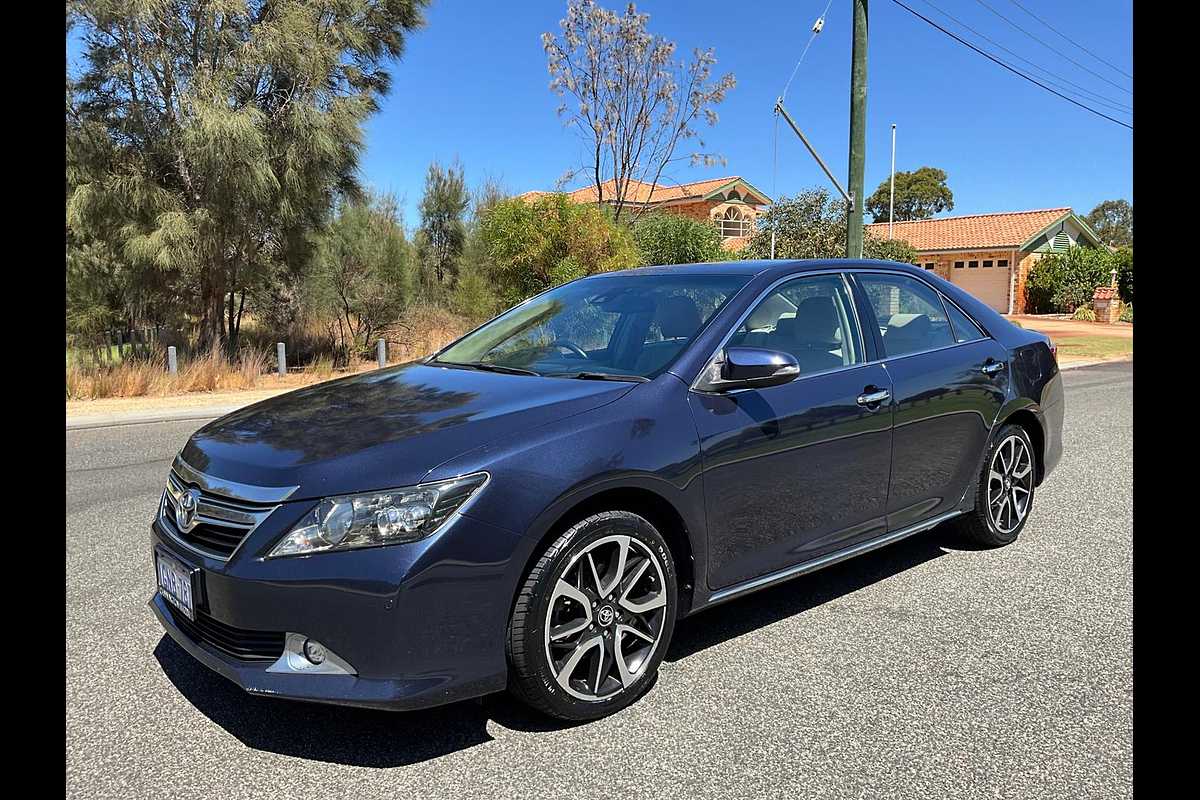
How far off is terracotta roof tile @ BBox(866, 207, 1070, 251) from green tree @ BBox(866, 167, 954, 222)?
2838 centimetres

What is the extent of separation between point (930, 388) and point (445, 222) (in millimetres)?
25822

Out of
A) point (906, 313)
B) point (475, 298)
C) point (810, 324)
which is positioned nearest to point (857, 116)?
point (906, 313)

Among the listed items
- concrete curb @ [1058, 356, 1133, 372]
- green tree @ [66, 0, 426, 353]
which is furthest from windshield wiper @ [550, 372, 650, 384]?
concrete curb @ [1058, 356, 1133, 372]

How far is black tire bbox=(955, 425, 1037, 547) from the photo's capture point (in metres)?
5.09

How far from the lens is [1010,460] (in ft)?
17.3

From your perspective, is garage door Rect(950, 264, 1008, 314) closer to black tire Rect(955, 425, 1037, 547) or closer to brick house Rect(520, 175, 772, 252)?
brick house Rect(520, 175, 772, 252)

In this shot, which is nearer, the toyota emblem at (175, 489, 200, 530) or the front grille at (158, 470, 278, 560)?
the front grille at (158, 470, 278, 560)

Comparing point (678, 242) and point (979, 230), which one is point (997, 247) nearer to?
point (979, 230)

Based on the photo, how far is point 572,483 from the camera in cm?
309

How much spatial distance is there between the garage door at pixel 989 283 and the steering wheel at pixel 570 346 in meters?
40.5

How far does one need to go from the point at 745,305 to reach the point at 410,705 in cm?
225

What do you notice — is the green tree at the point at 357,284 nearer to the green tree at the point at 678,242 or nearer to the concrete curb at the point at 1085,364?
the green tree at the point at 678,242

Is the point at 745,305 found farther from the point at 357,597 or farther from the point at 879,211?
the point at 879,211
